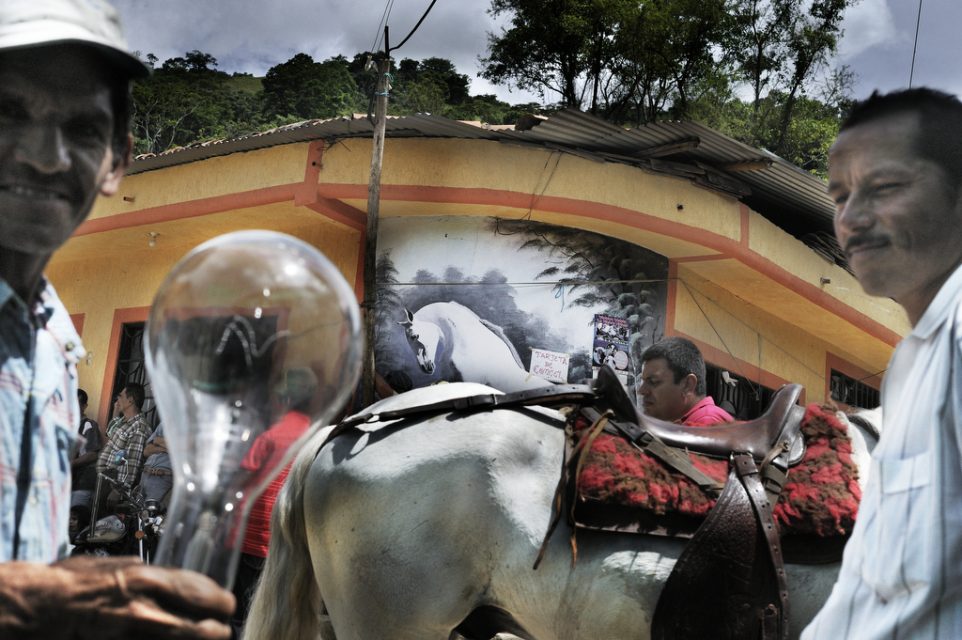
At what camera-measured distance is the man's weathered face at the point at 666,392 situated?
Answer: 14.8ft

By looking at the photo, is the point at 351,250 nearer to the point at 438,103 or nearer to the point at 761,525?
the point at 761,525

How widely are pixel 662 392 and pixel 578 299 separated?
4661mm

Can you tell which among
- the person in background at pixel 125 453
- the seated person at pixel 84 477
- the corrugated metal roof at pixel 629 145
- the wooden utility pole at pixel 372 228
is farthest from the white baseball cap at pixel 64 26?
the corrugated metal roof at pixel 629 145

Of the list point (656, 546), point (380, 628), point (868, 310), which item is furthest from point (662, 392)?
point (868, 310)

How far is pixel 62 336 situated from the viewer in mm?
1101

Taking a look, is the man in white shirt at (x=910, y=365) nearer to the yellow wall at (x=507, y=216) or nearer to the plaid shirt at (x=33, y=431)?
the plaid shirt at (x=33, y=431)

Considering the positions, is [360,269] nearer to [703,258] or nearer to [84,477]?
[84,477]

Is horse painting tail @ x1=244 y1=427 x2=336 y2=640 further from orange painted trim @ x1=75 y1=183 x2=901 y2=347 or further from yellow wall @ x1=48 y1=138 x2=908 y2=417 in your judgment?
yellow wall @ x1=48 y1=138 x2=908 y2=417

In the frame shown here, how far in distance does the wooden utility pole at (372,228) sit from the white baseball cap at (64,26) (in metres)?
6.69

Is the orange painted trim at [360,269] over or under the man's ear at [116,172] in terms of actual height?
over

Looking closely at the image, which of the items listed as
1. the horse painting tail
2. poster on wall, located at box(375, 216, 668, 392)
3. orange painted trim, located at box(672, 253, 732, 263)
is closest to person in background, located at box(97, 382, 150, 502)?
poster on wall, located at box(375, 216, 668, 392)

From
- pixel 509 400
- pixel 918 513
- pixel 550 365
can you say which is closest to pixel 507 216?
pixel 550 365

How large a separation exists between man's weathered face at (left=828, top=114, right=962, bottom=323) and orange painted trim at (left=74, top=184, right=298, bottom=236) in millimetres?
7867

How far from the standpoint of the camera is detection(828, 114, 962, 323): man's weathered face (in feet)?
4.71
